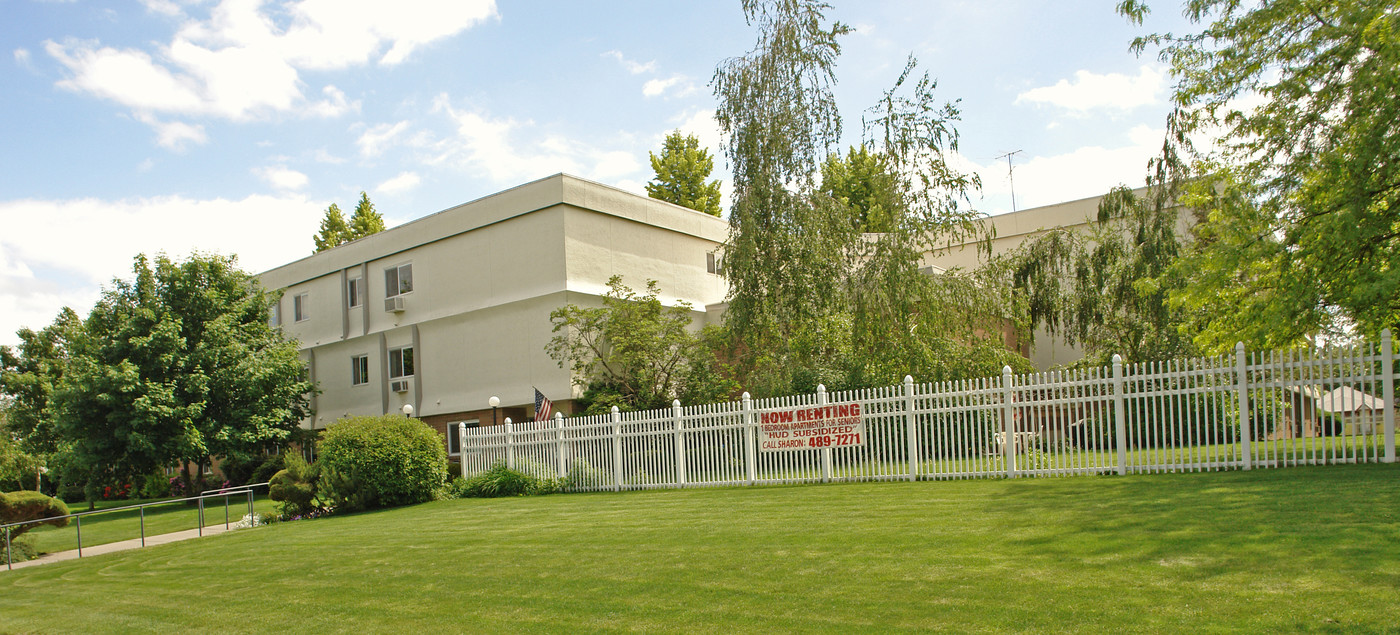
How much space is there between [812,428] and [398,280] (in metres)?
19.3

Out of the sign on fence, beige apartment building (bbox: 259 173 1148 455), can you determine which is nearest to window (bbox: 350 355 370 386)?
beige apartment building (bbox: 259 173 1148 455)

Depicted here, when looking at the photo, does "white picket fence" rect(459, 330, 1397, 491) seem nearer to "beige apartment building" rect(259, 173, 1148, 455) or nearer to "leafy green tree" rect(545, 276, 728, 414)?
"leafy green tree" rect(545, 276, 728, 414)

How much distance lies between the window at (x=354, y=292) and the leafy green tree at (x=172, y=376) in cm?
252

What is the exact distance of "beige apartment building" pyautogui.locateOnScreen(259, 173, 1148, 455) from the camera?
26375mm

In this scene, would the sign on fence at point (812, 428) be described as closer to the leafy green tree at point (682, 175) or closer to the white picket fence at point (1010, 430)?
the white picket fence at point (1010, 430)

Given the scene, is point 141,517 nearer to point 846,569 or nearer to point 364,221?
point 846,569

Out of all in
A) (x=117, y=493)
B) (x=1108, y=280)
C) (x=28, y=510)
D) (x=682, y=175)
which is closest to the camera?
(x=28, y=510)

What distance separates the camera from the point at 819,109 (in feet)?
76.3

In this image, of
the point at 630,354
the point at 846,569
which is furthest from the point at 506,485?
the point at 846,569

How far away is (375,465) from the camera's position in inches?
734

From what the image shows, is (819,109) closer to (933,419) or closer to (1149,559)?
(933,419)

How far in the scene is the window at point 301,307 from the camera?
34.4 m

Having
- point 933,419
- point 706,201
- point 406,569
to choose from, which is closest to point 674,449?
point 933,419

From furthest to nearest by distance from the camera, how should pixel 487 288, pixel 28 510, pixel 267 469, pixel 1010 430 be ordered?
1. pixel 267 469
2. pixel 487 288
3. pixel 28 510
4. pixel 1010 430
